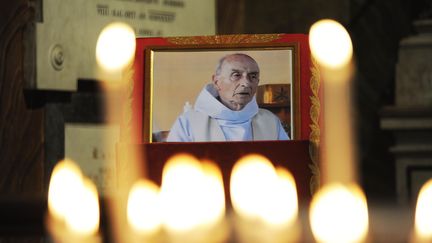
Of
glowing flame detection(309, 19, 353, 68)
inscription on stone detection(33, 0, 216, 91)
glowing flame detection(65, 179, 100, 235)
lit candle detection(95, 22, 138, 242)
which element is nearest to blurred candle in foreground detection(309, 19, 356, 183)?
glowing flame detection(309, 19, 353, 68)

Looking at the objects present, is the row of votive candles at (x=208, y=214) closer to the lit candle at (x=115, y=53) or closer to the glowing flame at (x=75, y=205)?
the glowing flame at (x=75, y=205)

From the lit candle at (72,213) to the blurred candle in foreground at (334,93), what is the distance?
64cm

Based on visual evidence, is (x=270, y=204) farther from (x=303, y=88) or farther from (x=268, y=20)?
(x=268, y=20)

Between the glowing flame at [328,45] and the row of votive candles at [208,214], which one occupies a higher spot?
the glowing flame at [328,45]

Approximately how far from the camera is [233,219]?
1.50m

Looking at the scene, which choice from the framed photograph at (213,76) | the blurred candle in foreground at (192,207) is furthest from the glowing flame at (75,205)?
the framed photograph at (213,76)

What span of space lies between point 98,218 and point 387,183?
3.87 m

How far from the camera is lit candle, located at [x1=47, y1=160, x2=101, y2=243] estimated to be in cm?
132

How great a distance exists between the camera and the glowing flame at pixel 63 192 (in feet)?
4.58

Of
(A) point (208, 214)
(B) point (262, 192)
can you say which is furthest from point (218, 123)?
(A) point (208, 214)

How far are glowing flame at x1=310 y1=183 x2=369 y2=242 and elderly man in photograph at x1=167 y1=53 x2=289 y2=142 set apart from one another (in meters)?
0.66

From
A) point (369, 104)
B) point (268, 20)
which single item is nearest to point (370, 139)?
point (369, 104)

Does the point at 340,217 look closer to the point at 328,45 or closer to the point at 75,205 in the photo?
the point at 75,205

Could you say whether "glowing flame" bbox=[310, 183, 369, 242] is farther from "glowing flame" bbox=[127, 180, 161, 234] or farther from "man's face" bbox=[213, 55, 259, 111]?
"man's face" bbox=[213, 55, 259, 111]
